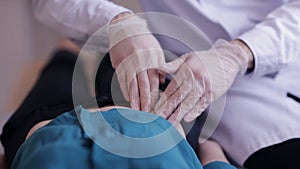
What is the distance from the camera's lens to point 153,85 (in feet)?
2.30

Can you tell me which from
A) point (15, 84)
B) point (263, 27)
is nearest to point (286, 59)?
point (263, 27)

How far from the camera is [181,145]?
1.71 ft

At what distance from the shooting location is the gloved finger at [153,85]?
0.68m

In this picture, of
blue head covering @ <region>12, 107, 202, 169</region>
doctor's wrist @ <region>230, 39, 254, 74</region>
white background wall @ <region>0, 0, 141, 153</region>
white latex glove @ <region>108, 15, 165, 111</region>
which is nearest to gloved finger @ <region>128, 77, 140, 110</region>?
white latex glove @ <region>108, 15, 165, 111</region>

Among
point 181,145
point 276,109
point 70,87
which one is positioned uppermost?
point 181,145

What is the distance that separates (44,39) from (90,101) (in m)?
1.29

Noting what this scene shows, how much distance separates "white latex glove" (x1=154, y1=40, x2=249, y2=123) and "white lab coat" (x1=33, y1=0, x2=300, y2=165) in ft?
0.15

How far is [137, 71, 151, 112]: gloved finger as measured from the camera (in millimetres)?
660

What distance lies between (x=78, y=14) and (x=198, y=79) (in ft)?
1.13

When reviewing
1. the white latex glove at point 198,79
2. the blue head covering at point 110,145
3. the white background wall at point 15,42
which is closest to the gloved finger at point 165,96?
the white latex glove at point 198,79

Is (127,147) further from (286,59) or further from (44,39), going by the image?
(44,39)

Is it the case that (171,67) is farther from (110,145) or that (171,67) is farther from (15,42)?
(15,42)

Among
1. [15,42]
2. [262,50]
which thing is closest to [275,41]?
[262,50]

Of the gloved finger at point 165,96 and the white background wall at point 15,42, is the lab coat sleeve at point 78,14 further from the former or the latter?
the white background wall at point 15,42
